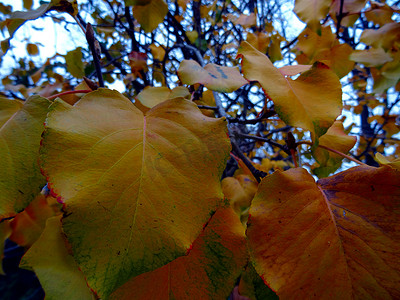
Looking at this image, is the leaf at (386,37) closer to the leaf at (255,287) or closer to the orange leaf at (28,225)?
the leaf at (255,287)

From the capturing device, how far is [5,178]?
32 cm

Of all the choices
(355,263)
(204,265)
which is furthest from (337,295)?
(204,265)

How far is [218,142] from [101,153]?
151mm

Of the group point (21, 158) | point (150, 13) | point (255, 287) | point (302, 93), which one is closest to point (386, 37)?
point (302, 93)

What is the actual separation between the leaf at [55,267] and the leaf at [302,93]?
16.4 inches

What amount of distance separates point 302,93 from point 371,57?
72cm

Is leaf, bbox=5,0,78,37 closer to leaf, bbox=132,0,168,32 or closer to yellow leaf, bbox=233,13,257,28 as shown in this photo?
leaf, bbox=132,0,168,32

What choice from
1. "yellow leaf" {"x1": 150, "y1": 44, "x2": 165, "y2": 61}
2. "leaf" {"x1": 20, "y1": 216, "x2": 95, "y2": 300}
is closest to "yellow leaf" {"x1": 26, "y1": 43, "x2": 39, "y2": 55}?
"yellow leaf" {"x1": 150, "y1": 44, "x2": 165, "y2": 61}

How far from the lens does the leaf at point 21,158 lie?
1.04 ft

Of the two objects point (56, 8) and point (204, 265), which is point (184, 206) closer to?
point (204, 265)

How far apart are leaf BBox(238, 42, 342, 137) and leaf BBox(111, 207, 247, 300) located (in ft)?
0.60

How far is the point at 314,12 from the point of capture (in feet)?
2.02

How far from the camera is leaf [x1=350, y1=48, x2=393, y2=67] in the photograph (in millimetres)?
815

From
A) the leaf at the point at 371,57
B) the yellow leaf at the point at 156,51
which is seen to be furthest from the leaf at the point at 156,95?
the leaf at the point at 371,57
